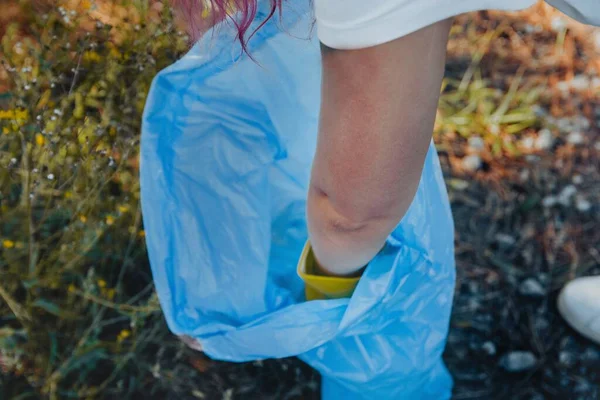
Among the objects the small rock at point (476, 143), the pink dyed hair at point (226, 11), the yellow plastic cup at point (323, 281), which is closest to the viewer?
the pink dyed hair at point (226, 11)

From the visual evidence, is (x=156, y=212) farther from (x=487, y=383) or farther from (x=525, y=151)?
(x=525, y=151)

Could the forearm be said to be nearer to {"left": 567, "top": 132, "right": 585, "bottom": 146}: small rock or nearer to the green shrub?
the green shrub

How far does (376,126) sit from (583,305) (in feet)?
2.59

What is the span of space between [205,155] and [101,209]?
0.64 feet

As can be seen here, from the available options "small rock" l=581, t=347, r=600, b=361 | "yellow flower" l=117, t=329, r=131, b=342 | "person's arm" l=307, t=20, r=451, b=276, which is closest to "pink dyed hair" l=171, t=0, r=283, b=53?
"person's arm" l=307, t=20, r=451, b=276

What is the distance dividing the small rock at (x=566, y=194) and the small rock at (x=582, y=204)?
15mm

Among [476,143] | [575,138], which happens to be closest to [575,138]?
[575,138]

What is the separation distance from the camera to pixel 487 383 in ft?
3.77

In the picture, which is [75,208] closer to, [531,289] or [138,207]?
[138,207]

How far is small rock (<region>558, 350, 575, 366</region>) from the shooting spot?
45.8 inches

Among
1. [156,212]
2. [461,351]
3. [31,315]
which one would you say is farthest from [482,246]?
[31,315]

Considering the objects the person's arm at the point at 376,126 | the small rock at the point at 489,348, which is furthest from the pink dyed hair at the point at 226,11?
the small rock at the point at 489,348

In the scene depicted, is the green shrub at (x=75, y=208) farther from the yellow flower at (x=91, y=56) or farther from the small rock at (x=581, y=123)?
the small rock at (x=581, y=123)

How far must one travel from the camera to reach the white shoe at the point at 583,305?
1147 mm
